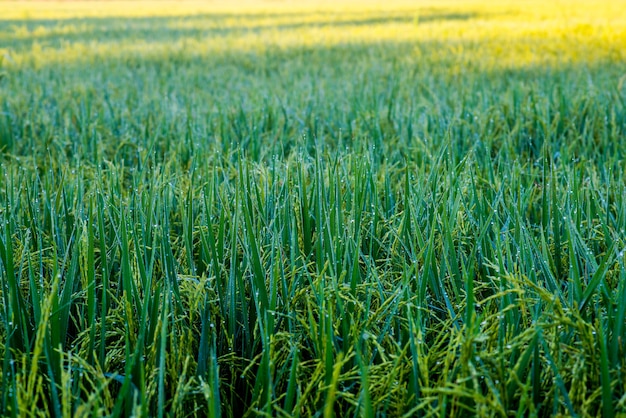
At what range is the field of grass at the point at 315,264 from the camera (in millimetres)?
840

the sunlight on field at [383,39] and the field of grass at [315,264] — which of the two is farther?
the sunlight on field at [383,39]

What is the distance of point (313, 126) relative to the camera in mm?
2646

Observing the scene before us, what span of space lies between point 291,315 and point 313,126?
1.71 m

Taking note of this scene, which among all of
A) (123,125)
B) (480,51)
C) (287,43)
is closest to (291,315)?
(123,125)

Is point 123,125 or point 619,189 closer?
point 619,189

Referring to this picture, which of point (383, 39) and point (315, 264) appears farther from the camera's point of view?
point (383, 39)

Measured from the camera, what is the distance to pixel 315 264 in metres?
1.29

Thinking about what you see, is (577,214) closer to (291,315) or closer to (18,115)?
(291,315)

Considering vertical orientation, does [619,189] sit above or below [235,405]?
above

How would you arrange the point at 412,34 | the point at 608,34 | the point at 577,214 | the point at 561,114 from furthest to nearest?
the point at 412,34, the point at 608,34, the point at 561,114, the point at 577,214

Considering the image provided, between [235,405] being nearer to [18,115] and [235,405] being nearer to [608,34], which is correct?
[18,115]

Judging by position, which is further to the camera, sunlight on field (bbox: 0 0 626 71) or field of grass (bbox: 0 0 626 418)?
sunlight on field (bbox: 0 0 626 71)

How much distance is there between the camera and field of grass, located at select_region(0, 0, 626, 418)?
0.84 metres

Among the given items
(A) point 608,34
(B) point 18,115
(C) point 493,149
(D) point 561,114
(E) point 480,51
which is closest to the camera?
(C) point 493,149
